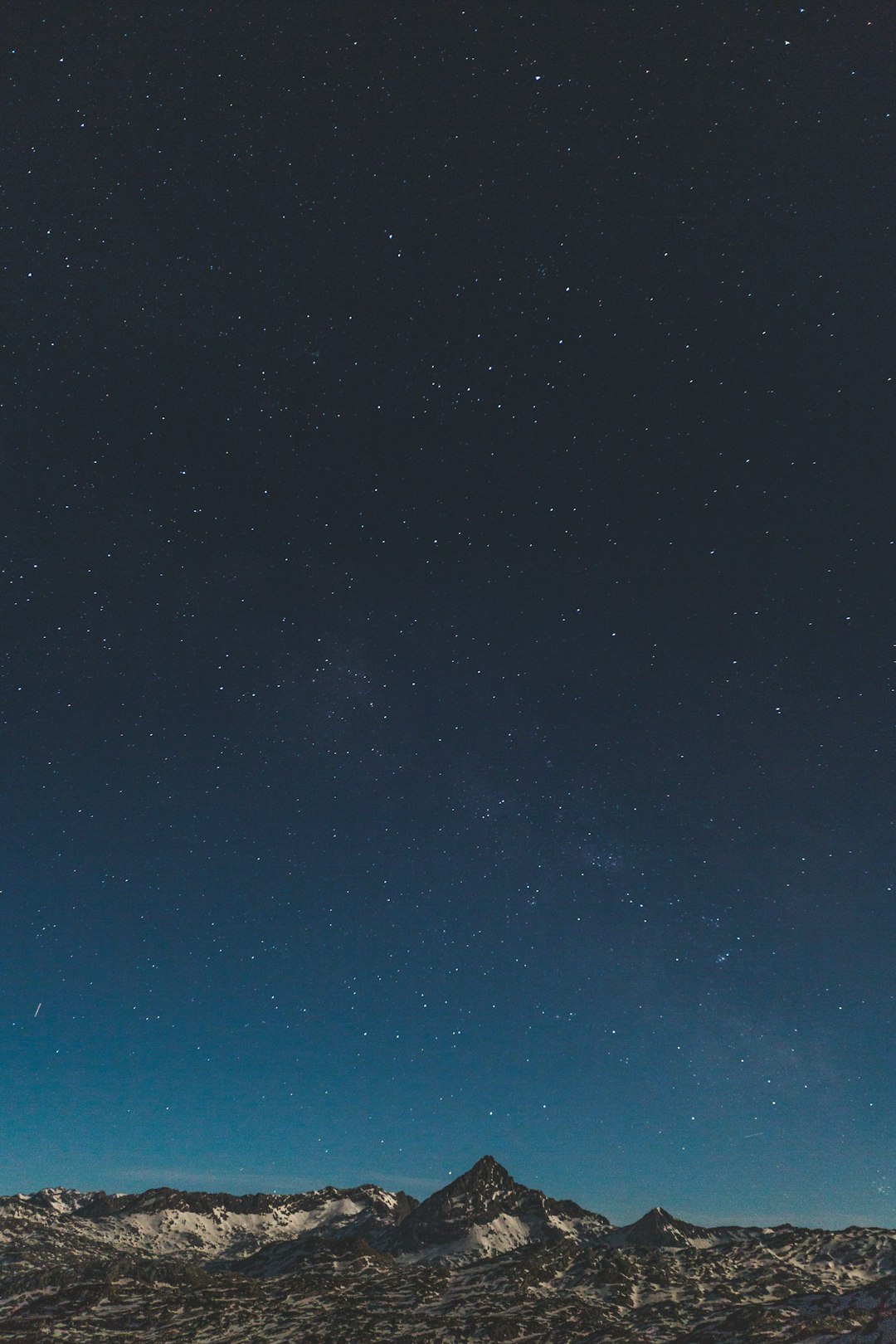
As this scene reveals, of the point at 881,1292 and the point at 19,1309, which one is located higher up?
the point at 881,1292

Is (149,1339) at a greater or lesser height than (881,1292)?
lesser

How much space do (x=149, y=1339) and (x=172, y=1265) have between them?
205 ft

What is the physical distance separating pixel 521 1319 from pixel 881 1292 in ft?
205

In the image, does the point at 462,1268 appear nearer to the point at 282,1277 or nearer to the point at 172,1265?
the point at 282,1277

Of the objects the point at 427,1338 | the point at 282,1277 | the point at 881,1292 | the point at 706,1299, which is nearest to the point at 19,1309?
the point at 282,1277

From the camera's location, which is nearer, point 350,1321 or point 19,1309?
point 350,1321

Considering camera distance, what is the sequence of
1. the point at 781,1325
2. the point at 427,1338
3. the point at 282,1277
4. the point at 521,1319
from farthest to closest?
the point at 282,1277, the point at 521,1319, the point at 427,1338, the point at 781,1325

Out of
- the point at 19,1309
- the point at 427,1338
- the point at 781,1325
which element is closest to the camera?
the point at 781,1325

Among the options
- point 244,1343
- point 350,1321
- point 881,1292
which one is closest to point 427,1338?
point 350,1321

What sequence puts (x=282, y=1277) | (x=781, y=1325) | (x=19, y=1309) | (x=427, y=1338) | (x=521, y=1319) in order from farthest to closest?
(x=282, y=1277) → (x=19, y=1309) → (x=521, y=1319) → (x=427, y=1338) → (x=781, y=1325)

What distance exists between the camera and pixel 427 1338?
137m

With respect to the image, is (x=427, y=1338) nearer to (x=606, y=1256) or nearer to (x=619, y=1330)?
(x=619, y=1330)

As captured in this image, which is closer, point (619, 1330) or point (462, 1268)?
point (619, 1330)

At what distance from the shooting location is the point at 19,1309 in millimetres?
162250
